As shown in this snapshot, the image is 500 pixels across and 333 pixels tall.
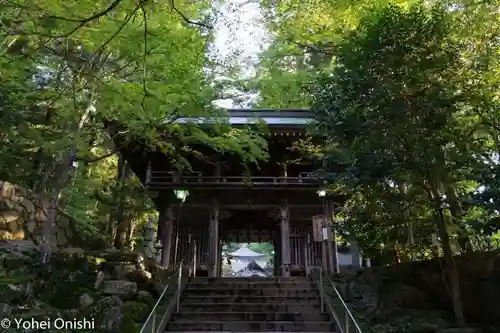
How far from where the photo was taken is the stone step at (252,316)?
812 cm

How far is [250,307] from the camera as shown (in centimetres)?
866

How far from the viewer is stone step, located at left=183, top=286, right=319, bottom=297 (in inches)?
372

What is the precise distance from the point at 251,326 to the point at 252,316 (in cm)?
33

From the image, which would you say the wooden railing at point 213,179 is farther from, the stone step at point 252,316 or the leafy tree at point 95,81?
the stone step at point 252,316

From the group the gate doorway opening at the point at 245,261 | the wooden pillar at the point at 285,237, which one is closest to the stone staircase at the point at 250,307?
the wooden pillar at the point at 285,237

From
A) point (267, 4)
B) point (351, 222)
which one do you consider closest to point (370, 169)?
point (351, 222)

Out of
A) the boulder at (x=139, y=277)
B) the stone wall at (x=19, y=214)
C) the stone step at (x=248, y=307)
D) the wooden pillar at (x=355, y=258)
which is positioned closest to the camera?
the stone step at (x=248, y=307)

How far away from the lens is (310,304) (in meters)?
8.91

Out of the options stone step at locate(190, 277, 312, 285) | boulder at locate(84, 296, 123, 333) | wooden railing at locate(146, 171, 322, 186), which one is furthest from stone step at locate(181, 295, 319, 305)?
wooden railing at locate(146, 171, 322, 186)

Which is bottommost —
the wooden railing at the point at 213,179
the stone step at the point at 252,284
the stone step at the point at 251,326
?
the stone step at the point at 251,326

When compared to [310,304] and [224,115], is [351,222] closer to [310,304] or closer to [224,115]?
[310,304]

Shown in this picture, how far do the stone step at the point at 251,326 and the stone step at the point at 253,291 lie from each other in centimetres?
157

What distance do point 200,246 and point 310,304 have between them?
6894 millimetres

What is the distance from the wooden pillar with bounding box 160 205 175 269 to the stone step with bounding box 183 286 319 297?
3.54 meters
